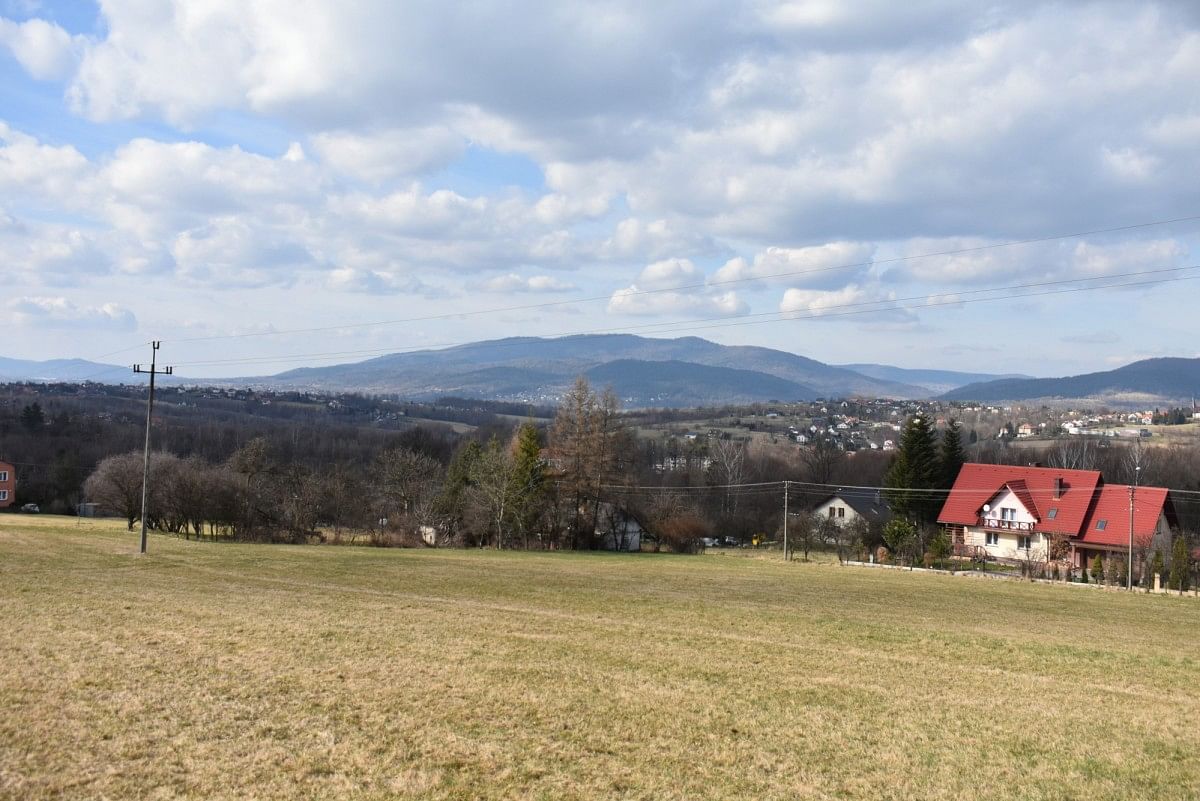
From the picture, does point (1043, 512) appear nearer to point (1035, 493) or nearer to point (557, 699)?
point (1035, 493)

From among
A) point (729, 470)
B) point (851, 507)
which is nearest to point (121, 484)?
point (729, 470)

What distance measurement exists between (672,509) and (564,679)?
61172 millimetres

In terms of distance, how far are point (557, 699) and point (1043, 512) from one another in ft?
207

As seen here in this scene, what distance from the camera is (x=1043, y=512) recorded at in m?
64.8

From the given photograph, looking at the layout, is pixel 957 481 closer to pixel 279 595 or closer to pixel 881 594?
pixel 881 594

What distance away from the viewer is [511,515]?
61344 millimetres

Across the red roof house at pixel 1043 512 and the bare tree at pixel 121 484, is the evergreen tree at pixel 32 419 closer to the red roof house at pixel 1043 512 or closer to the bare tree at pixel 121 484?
the bare tree at pixel 121 484

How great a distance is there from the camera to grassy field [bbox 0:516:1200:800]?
361 inches

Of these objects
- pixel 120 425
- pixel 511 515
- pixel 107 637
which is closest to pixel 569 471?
pixel 511 515

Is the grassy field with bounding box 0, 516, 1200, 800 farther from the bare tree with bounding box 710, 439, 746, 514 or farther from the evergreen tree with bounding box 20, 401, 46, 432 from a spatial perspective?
the evergreen tree with bounding box 20, 401, 46, 432

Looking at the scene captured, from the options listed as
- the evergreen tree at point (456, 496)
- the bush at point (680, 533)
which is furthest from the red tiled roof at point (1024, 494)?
the evergreen tree at point (456, 496)

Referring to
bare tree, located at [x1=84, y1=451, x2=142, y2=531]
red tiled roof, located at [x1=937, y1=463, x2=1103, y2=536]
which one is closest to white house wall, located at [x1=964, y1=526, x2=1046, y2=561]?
red tiled roof, located at [x1=937, y1=463, x2=1103, y2=536]

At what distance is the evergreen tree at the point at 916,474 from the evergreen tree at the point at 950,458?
6.58 ft

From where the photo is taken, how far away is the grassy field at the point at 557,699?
9.17 m
